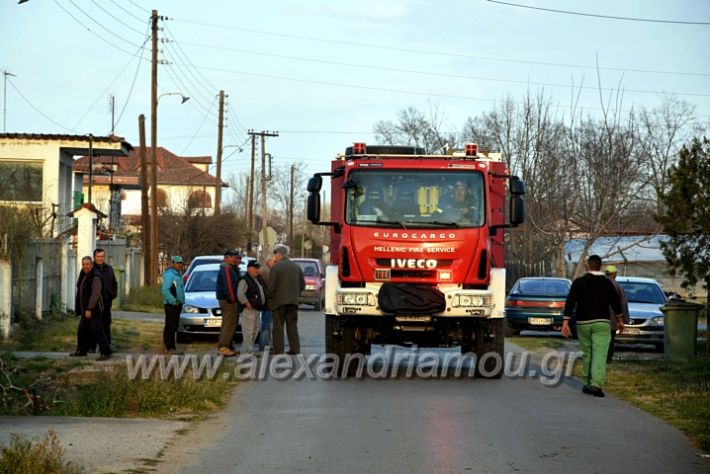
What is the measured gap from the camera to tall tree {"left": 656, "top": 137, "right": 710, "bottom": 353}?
17984 mm

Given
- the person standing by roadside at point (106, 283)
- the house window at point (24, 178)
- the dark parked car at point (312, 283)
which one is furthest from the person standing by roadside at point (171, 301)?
the house window at point (24, 178)

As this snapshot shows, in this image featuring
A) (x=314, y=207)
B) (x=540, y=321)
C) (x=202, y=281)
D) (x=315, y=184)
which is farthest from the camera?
(x=540, y=321)

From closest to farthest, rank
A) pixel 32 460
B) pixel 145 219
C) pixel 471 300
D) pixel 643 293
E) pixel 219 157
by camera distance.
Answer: pixel 32 460
pixel 471 300
pixel 643 293
pixel 145 219
pixel 219 157

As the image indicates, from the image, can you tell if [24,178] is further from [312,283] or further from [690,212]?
[690,212]

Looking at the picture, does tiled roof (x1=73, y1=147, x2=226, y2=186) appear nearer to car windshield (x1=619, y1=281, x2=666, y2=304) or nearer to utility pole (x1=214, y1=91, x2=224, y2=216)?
utility pole (x1=214, y1=91, x2=224, y2=216)

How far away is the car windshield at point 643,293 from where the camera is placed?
80.8ft

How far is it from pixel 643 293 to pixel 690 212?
23.3 ft

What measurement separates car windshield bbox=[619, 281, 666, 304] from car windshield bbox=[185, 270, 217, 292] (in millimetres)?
8847

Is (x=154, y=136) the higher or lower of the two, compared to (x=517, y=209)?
higher

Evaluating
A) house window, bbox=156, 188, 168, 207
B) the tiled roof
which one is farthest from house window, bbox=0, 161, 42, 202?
the tiled roof

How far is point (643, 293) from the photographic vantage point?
24953 millimetres

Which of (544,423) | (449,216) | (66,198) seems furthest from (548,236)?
(544,423)

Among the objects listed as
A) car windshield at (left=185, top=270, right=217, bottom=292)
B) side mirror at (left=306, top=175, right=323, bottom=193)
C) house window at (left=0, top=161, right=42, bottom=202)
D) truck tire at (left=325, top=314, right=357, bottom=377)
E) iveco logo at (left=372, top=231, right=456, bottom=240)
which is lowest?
truck tire at (left=325, top=314, right=357, bottom=377)

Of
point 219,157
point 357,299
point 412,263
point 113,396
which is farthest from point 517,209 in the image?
point 219,157
